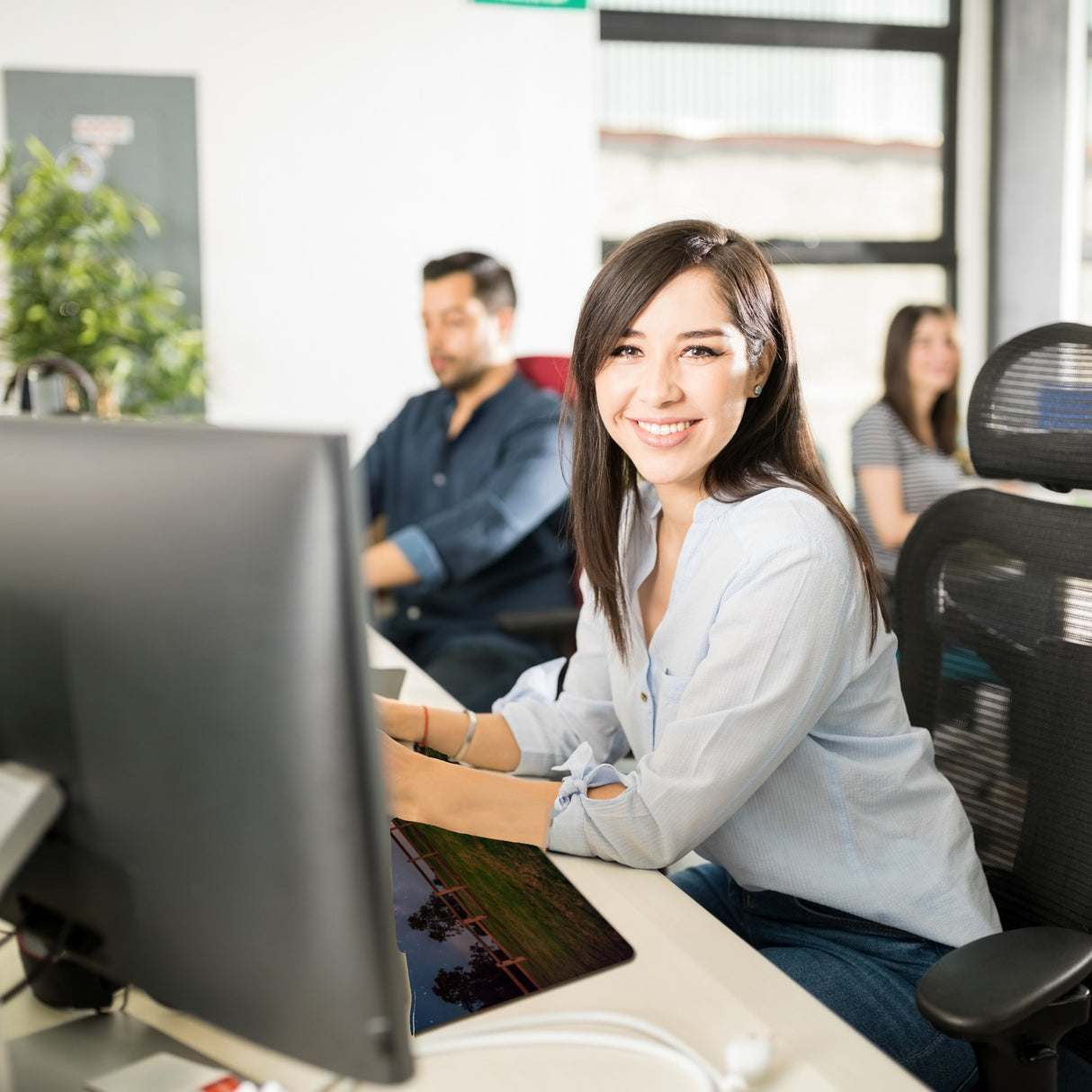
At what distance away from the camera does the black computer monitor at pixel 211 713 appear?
0.50 meters

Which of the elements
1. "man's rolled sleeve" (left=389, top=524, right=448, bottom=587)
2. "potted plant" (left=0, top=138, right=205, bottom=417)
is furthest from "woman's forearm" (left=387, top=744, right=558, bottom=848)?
"potted plant" (left=0, top=138, right=205, bottom=417)

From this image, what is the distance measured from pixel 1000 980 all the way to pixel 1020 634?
0.45 meters

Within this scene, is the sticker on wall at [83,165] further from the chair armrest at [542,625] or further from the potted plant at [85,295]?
the chair armrest at [542,625]

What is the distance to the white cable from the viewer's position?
68 cm

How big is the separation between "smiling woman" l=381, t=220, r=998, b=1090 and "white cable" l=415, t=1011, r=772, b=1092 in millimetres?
238

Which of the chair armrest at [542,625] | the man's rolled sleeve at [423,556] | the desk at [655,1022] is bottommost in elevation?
the desk at [655,1022]

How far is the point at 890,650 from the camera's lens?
110cm

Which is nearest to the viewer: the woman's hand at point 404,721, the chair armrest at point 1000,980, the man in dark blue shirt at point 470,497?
the chair armrest at point 1000,980

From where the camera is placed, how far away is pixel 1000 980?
2.71ft

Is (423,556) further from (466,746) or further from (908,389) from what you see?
(908,389)

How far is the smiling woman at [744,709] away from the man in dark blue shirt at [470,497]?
1.00 meters

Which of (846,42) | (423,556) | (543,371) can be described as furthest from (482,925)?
(846,42)

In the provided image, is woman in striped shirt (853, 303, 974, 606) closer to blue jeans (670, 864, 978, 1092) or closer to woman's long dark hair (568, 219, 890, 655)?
woman's long dark hair (568, 219, 890, 655)

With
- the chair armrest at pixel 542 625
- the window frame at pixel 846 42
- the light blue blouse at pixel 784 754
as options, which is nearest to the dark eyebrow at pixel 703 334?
the light blue blouse at pixel 784 754
